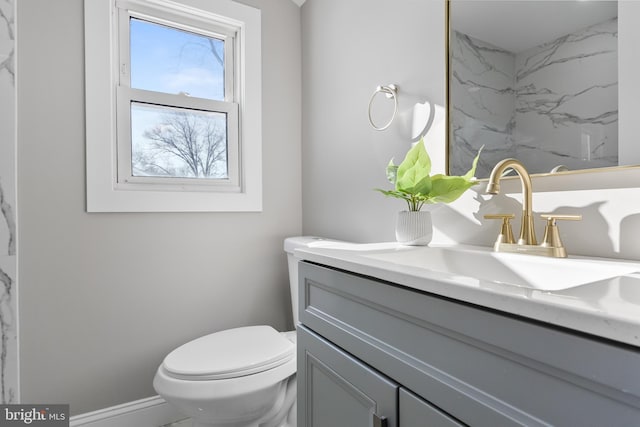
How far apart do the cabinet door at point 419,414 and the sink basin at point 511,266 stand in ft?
0.72

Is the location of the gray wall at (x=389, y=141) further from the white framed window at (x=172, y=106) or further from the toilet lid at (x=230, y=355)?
the toilet lid at (x=230, y=355)

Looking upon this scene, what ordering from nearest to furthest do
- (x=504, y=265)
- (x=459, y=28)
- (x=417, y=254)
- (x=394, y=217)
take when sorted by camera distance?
(x=504, y=265), (x=417, y=254), (x=459, y=28), (x=394, y=217)

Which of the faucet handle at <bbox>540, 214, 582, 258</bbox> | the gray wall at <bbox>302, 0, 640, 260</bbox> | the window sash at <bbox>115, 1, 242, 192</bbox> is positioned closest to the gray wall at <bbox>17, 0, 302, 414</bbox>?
the window sash at <bbox>115, 1, 242, 192</bbox>

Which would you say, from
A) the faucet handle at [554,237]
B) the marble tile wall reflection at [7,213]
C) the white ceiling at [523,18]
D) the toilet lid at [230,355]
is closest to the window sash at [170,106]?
the marble tile wall reflection at [7,213]

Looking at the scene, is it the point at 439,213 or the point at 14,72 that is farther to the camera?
the point at 14,72

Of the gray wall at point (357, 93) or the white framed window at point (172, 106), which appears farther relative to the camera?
the white framed window at point (172, 106)

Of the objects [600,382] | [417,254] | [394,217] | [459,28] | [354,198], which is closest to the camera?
[600,382]

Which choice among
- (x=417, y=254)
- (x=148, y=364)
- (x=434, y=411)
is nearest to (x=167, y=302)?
(x=148, y=364)

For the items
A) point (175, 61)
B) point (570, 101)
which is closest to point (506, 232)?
point (570, 101)

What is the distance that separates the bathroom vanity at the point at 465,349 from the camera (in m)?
0.35

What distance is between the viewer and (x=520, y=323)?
0.42 m

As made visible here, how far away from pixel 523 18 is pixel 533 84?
19 centimetres

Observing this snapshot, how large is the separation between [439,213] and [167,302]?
127 centimetres

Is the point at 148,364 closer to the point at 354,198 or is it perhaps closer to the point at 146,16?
the point at 354,198
